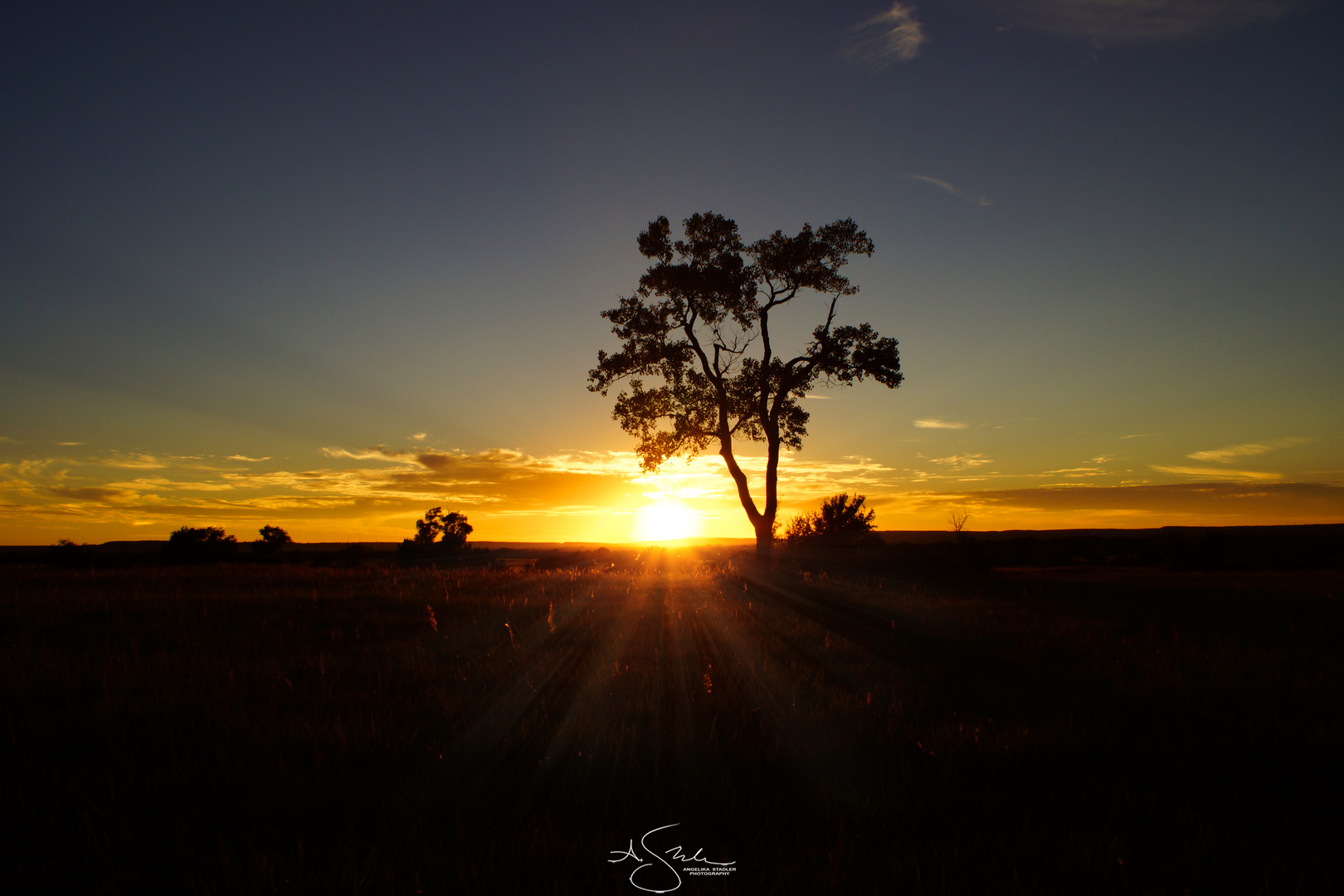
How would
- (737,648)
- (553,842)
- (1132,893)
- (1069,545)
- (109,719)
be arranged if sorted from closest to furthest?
(1132,893)
(553,842)
(109,719)
(737,648)
(1069,545)

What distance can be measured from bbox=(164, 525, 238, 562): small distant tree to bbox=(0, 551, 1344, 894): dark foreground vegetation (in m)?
21.3

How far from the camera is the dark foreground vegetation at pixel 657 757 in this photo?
2.26 meters

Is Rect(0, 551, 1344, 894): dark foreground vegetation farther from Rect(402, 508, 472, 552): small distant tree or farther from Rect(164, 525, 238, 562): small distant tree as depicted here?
Rect(402, 508, 472, 552): small distant tree

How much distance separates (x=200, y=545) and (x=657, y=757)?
30059mm

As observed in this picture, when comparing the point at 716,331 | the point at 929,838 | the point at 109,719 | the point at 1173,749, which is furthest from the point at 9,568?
the point at 716,331

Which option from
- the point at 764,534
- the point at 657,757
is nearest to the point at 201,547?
the point at 764,534

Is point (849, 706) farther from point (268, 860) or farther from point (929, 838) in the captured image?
point (268, 860)

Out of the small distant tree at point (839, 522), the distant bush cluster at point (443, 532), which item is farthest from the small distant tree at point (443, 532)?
the small distant tree at point (839, 522)

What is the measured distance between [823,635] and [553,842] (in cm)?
483

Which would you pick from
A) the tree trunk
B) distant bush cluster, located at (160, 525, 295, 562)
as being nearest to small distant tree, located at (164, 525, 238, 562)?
distant bush cluster, located at (160, 525, 295, 562)

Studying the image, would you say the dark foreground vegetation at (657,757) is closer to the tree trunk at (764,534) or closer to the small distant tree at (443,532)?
the tree trunk at (764,534)

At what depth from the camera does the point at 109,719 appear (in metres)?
3.68

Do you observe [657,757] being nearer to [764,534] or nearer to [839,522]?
[764,534]

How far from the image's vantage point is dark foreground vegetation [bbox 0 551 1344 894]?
88.9 inches
